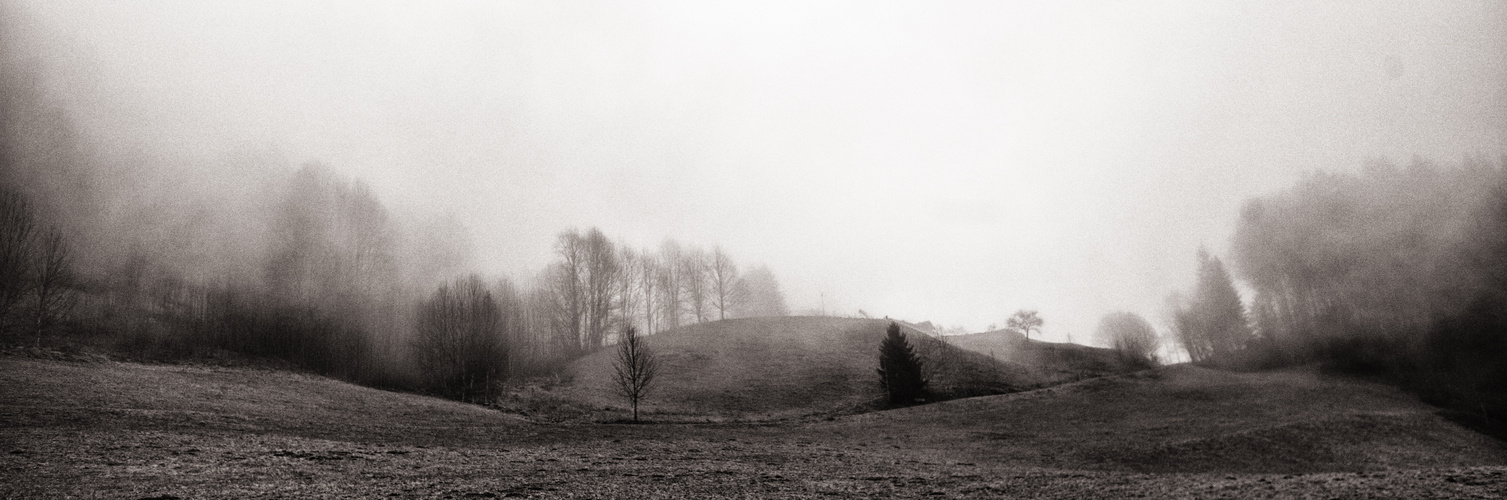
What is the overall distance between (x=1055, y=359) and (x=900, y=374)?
1530 inches

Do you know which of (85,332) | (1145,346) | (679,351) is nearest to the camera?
(85,332)

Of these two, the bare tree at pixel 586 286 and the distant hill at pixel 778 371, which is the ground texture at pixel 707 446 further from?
the bare tree at pixel 586 286

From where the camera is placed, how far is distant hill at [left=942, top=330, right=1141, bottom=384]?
230 ft

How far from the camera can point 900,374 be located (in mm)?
54406

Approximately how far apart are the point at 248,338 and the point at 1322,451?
7038 cm

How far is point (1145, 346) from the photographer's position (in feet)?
331

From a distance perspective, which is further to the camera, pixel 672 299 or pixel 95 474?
pixel 672 299

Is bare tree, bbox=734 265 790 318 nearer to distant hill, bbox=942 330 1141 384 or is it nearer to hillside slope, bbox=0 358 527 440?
distant hill, bbox=942 330 1141 384

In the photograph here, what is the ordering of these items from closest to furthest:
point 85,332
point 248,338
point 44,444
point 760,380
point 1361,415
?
1. point 44,444
2. point 1361,415
3. point 85,332
4. point 248,338
5. point 760,380

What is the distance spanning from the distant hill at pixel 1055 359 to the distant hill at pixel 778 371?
154 inches

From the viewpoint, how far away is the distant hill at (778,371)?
54062mm

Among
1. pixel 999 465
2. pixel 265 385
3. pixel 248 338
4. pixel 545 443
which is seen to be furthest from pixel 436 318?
pixel 999 465

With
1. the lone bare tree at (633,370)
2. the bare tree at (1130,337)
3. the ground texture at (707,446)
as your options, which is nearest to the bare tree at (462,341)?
the ground texture at (707,446)

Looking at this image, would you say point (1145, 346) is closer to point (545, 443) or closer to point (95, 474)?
point (545, 443)
